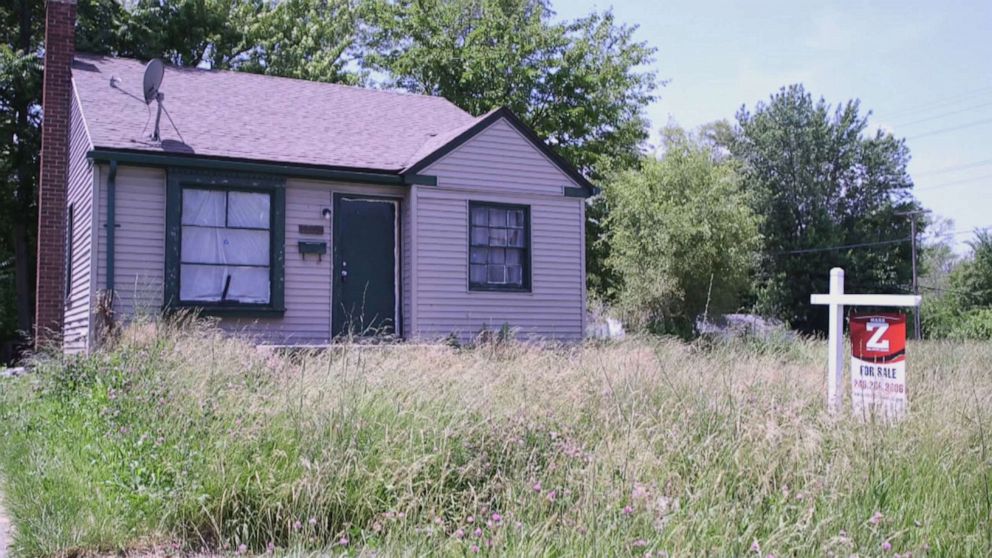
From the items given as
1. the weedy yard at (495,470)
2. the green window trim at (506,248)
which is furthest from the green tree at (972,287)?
the weedy yard at (495,470)

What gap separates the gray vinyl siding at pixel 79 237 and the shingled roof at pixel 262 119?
0.54 m

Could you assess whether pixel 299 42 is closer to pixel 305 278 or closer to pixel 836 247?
pixel 305 278

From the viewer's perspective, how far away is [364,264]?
13.0 m

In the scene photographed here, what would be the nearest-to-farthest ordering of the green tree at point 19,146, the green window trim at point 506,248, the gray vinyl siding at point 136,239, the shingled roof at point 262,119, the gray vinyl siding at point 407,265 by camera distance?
the gray vinyl siding at point 136,239 < the shingled roof at point 262,119 < the gray vinyl siding at point 407,265 < the green window trim at point 506,248 < the green tree at point 19,146

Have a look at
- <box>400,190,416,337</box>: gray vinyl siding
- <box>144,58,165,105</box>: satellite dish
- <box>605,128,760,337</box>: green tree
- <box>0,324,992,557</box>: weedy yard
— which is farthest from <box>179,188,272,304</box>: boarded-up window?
<box>605,128,760,337</box>: green tree

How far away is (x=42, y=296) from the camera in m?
13.9

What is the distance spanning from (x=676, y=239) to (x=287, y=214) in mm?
19384

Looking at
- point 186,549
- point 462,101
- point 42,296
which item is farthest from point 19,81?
point 186,549

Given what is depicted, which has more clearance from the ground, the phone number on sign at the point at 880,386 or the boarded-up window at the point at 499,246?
the boarded-up window at the point at 499,246

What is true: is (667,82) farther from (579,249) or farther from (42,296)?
(42,296)

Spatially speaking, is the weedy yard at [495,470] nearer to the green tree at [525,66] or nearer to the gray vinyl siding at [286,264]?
the gray vinyl siding at [286,264]

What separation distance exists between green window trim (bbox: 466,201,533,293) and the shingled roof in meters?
1.24

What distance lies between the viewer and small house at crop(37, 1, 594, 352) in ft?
37.8

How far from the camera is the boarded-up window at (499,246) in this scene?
44.3 feet
